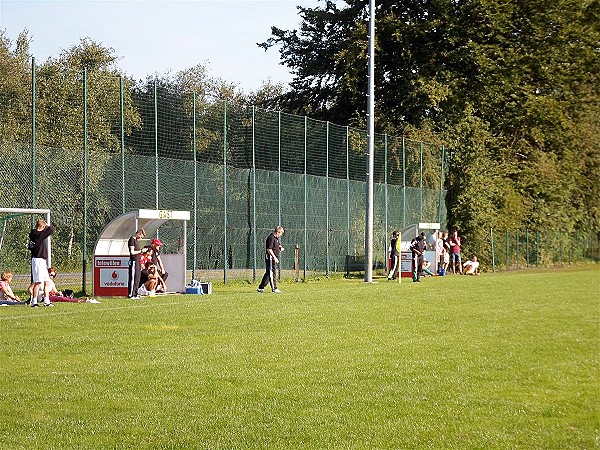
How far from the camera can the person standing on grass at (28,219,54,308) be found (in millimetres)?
23375

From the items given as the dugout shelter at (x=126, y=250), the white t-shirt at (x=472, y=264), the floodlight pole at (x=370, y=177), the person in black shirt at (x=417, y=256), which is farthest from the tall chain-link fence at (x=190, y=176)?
the white t-shirt at (x=472, y=264)

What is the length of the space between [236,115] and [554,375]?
2448cm

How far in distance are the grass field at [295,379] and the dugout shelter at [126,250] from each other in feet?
16.0

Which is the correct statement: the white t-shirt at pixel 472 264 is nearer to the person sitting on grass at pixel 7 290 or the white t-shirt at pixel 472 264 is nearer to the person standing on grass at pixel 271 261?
the person standing on grass at pixel 271 261

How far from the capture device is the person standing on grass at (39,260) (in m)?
23.4

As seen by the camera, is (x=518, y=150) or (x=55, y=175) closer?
(x=55, y=175)

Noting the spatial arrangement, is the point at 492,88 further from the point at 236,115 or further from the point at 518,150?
the point at 236,115

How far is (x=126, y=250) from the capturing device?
30.0 meters

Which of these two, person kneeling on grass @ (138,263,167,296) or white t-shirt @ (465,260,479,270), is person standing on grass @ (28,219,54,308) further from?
white t-shirt @ (465,260,479,270)

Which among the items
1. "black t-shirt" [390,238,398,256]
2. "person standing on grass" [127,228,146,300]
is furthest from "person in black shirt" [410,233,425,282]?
"person standing on grass" [127,228,146,300]

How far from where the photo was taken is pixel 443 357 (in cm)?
1502

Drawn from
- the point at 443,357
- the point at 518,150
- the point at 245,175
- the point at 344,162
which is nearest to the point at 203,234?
the point at 245,175

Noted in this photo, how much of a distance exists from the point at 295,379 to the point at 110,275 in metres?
15.9

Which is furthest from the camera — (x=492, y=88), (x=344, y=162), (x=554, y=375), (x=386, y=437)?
(x=492, y=88)
